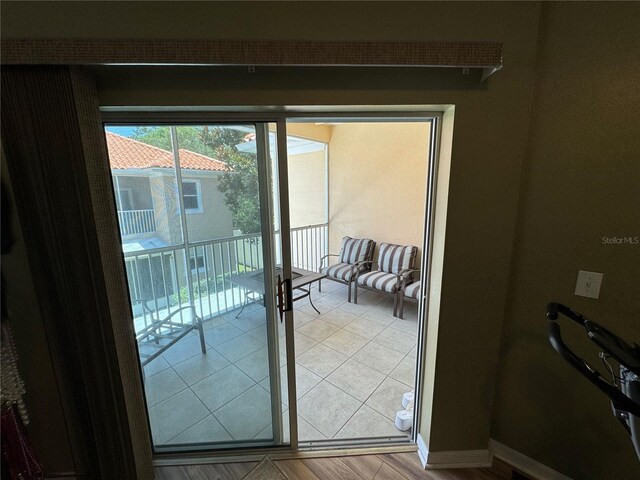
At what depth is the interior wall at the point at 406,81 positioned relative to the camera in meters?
1.03

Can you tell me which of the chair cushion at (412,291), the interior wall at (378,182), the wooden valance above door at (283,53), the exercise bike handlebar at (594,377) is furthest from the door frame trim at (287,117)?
the interior wall at (378,182)

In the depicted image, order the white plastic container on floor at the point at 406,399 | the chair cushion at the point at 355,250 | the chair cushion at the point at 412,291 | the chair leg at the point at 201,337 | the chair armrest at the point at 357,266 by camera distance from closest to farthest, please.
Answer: the chair leg at the point at 201,337 < the white plastic container on floor at the point at 406,399 < the chair cushion at the point at 412,291 < the chair armrest at the point at 357,266 < the chair cushion at the point at 355,250

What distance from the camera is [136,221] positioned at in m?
1.35

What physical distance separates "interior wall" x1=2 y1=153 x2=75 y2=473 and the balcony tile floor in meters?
0.40

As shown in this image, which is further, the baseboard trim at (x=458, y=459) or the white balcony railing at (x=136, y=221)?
the baseboard trim at (x=458, y=459)

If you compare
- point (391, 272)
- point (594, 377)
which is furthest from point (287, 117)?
point (391, 272)

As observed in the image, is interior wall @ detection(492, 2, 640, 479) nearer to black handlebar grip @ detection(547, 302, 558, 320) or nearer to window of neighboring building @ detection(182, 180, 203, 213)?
black handlebar grip @ detection(547, 302, 558, 320)

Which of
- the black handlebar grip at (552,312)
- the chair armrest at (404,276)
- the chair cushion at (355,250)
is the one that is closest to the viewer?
the black handlebar grip at (552,312)

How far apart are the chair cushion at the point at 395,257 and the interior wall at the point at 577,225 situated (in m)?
2.25

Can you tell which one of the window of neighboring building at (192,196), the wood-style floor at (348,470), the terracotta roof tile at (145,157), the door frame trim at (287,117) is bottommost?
the wood-style floor at (348,470)

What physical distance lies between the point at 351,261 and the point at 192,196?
3.15 m

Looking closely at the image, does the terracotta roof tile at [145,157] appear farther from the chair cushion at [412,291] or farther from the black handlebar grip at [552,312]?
the chair cushion at [412,291]

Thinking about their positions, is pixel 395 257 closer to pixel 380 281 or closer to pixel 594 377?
pixel 380 281

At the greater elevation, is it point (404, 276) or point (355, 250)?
point (355, 250)
